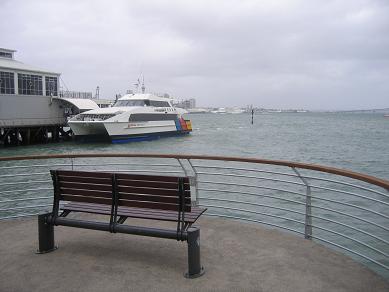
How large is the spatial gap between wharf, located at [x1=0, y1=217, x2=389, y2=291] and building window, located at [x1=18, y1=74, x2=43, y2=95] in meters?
40.8

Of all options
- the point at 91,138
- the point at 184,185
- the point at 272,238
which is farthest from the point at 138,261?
the point at 91,138

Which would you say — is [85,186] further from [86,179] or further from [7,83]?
[7,83]

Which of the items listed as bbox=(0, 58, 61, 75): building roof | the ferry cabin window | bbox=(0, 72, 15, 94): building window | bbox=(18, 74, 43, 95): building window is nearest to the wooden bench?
the ferry cabin window

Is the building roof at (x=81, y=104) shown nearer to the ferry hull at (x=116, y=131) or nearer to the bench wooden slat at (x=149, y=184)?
the ferry hull at (x=116, y=131)

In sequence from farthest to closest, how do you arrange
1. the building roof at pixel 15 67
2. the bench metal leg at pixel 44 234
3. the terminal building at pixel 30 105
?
the building roof at pixel 15 67, the terminal building at pixel 30 105, the bench metal leg at pixel 44 234

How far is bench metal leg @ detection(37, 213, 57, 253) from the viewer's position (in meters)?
4.04

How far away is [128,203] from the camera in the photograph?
389cm

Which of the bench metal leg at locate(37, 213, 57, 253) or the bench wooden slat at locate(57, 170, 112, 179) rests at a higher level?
the bench wooden slat at locate(57, 170, 112, 179)

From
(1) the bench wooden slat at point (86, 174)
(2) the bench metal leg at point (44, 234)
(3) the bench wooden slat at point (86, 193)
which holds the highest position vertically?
(1) the bench wooden slat at point (86, 174)

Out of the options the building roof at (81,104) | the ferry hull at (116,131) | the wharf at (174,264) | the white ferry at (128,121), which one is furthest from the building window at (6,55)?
the wharf at (174,264)

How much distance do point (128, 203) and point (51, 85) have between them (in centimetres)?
4445

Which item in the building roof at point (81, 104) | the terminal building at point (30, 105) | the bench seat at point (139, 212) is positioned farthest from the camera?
the building roof at point (81, 104)

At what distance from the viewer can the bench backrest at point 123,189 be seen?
3699 mm

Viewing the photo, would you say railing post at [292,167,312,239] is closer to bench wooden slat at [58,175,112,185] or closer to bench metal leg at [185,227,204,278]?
bench metal leg at [185,227,204,278]
